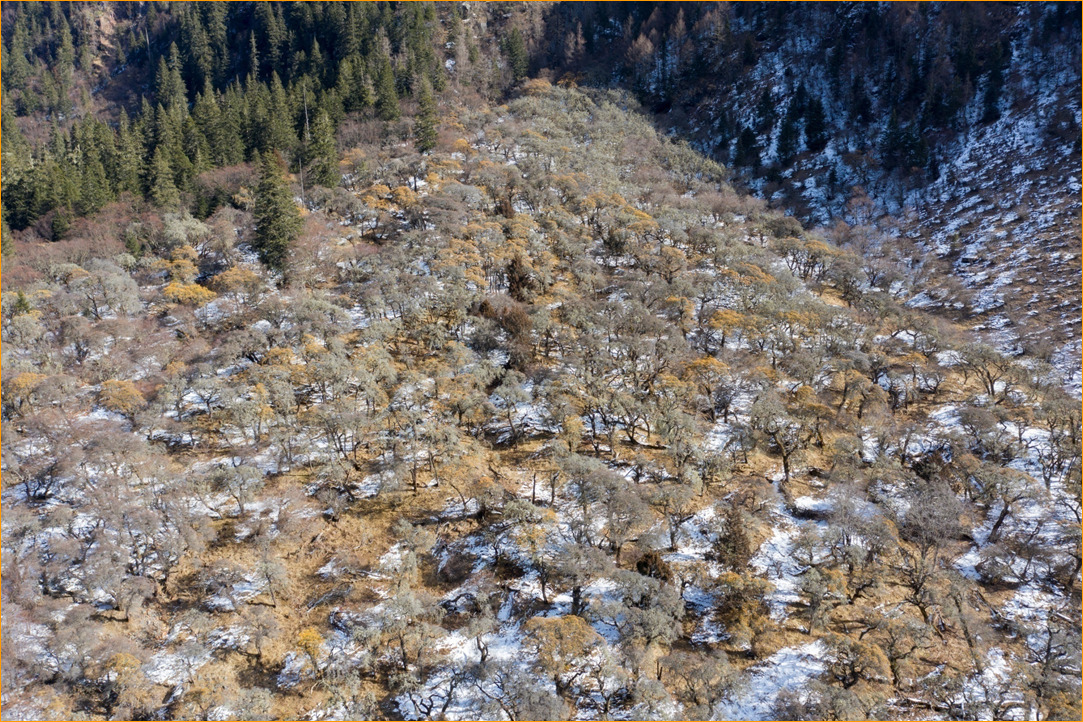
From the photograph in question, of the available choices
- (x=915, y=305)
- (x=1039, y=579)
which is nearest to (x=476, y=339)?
(x=1039, y=579)

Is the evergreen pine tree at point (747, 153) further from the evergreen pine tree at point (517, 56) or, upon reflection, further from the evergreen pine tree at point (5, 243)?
the evergreen pine tree at point (5, 243)

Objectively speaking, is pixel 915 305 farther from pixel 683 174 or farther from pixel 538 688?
pixel 538 688

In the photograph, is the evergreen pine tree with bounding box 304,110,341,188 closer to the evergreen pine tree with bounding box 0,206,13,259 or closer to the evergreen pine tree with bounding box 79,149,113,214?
→ the evergreen pine tree with bounding box 79,149,113,214

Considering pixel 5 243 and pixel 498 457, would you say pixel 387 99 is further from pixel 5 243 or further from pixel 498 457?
pixel 498 457

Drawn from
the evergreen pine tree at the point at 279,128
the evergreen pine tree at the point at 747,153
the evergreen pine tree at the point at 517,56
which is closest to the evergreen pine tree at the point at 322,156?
the evergreen pine tree at the point at 279,128

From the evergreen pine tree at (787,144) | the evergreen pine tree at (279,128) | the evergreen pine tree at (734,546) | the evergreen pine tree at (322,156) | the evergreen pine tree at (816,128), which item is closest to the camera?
the evergreen pine tree at (734,546)

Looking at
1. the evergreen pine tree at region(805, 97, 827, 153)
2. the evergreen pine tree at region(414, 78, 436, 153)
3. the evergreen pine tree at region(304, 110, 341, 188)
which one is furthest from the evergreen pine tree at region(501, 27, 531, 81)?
the evergreen pine tree at region(805, 97, 827, 153)
